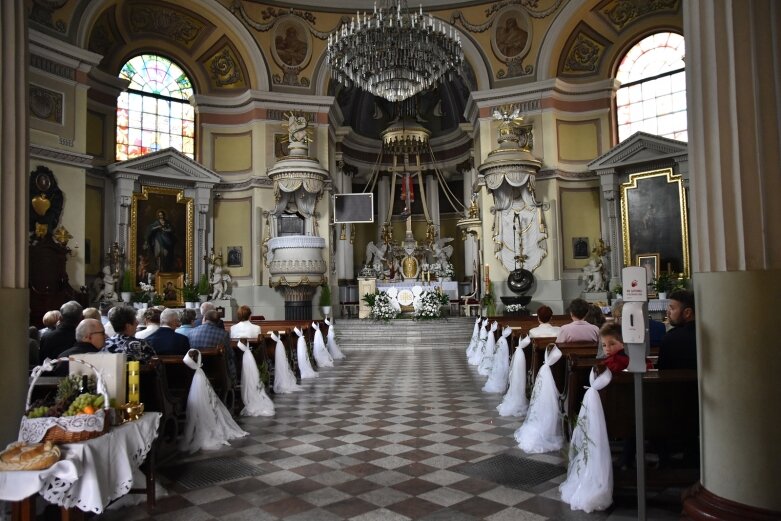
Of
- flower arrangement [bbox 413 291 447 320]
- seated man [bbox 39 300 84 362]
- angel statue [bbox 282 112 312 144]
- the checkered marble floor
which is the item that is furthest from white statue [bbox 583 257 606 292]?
seated man [bbox 39 300 84 362]

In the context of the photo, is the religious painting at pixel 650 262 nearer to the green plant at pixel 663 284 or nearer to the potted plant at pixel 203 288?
the green plant at pixel 663 284

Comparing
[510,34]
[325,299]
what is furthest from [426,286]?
[510,34]

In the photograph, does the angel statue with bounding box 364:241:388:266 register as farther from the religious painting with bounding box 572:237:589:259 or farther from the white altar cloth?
the religious painting with bounding box 572:237:589:259

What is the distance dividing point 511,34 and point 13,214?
52.5 feet

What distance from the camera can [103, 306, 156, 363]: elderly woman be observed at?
4215 millimetres

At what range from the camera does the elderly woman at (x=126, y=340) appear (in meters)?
4.21

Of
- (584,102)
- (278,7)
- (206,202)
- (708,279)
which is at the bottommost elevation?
(708,279)

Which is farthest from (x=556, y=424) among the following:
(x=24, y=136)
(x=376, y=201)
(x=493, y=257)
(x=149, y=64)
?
(x=376, y=201)

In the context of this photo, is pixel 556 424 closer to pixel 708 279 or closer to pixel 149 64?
pixel 708 279

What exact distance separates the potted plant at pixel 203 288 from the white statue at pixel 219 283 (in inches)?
8.2

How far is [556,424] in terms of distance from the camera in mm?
4805

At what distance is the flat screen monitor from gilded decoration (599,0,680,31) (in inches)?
318

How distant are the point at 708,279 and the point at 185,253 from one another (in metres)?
14.8

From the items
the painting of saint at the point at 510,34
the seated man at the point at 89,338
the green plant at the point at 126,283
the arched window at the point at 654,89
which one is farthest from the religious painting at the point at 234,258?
the seated man at the point at 89,338
